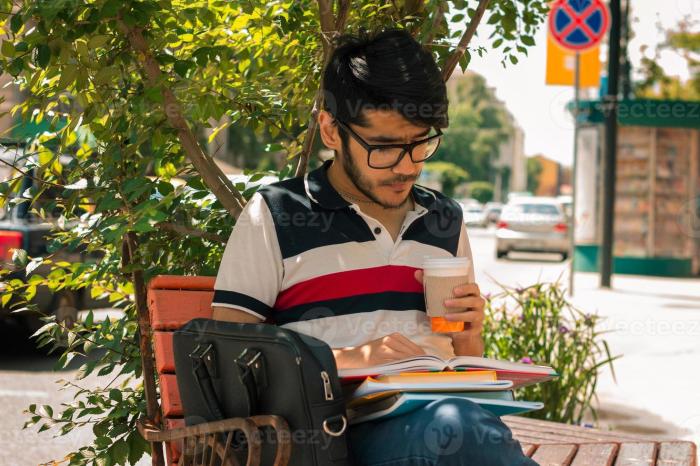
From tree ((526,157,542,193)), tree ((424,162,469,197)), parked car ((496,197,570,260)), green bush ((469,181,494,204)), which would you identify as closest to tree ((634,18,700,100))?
parked car ((496,197,570,260))

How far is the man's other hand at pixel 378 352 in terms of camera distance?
7.44 ft

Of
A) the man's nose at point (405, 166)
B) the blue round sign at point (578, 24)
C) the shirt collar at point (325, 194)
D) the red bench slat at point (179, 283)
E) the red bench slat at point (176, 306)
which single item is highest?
the blue round sign at point (578, 24)

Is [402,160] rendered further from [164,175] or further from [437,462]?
[164,175]

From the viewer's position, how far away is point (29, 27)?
273 cm

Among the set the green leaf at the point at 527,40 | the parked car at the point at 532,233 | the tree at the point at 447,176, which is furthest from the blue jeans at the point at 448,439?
the tree at the point at 447,176

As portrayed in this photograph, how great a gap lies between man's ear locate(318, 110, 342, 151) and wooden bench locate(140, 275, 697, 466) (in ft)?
1.62

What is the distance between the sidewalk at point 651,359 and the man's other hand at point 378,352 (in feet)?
11.9

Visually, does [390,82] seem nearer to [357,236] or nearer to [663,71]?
[357,236]

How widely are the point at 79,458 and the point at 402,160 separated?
1409 mm

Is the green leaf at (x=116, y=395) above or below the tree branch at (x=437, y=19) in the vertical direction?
below

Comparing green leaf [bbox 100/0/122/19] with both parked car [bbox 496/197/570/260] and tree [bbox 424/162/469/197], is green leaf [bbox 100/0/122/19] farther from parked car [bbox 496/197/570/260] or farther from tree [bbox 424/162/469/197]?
tree [bbox 424/162/469/197]

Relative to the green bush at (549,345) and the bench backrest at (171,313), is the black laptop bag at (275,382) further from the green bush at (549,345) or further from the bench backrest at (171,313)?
the green bush at (549,345)

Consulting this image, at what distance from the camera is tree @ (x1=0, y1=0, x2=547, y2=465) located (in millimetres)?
2744

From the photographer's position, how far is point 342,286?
8.12ft
